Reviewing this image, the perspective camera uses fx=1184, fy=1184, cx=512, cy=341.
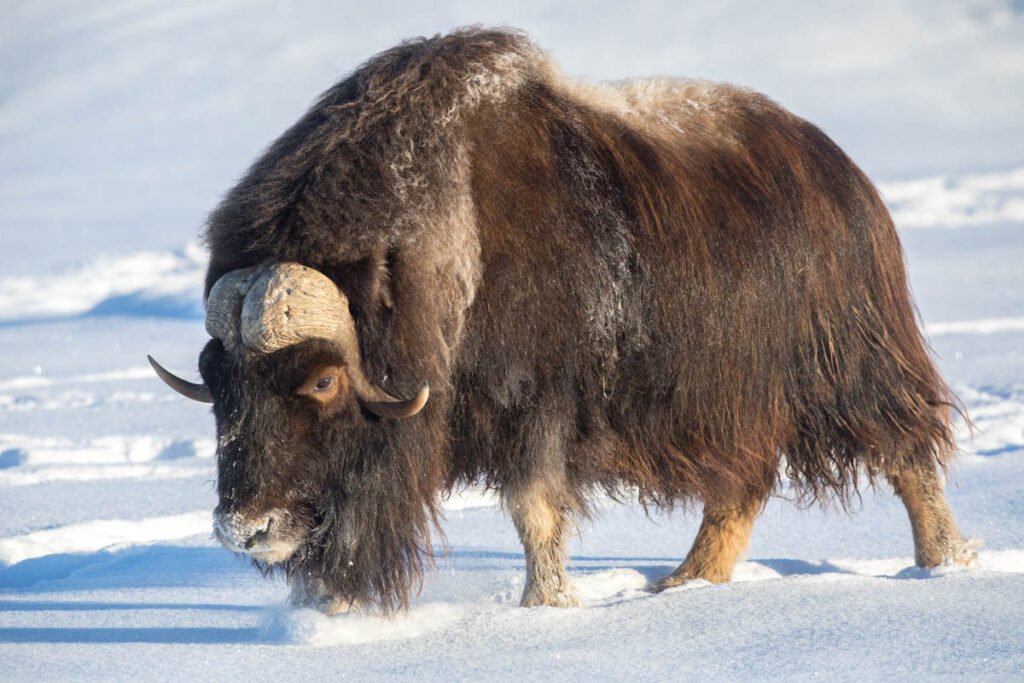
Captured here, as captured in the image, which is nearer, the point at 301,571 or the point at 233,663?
the point at 233,663

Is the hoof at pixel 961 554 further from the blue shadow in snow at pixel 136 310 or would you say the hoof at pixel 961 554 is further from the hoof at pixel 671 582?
the blue shadow in snow at pixel 136 310

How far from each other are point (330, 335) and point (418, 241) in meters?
0.31

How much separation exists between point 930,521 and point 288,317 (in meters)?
1.95

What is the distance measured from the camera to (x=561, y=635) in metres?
2.44

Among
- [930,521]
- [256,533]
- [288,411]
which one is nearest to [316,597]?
[256,533]

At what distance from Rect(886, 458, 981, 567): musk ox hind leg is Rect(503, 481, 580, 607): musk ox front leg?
1.04m

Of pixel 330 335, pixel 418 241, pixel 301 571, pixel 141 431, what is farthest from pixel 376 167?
pixel 141 431

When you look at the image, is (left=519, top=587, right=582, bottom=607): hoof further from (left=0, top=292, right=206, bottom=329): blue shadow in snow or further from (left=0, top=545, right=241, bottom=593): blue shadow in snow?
(left=0, top=292, right=206, bottom=329): blue shadow in snow

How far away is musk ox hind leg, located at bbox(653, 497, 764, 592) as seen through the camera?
133 inches

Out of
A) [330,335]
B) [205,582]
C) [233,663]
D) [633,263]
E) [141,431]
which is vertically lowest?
[141,431]

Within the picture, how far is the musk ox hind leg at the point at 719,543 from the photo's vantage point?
11.1ft

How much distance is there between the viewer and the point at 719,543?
3.43 meters

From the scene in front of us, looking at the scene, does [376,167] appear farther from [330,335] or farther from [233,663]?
[233,663]

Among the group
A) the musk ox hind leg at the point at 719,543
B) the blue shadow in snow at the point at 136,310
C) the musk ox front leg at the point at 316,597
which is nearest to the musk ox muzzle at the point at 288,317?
the musk ox front leg at the point at 316,597
